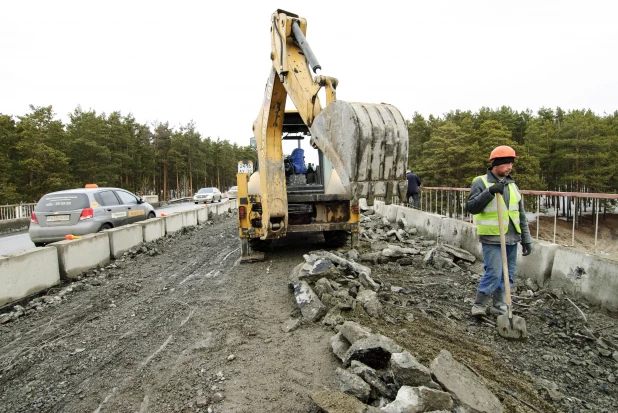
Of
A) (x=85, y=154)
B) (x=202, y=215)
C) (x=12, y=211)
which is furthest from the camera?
(x=85, y=154)

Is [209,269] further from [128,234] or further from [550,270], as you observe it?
[550,270]

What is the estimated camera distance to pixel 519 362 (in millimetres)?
3273

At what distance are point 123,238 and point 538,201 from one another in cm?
843

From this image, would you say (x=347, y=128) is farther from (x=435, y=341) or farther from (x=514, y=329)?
(x=514, y=329)

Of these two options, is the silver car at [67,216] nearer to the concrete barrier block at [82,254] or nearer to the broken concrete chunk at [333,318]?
the concrete barrier block at [82,254]

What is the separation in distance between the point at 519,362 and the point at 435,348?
2.63 ft

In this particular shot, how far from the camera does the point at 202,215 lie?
50.0ft

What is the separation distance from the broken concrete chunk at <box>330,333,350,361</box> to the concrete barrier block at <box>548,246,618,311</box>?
3.09m

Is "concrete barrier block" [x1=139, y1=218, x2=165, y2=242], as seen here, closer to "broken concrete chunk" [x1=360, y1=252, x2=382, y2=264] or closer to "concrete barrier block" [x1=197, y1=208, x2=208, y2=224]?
"concrete barrier block" [x1=197, y1=208, x2=208, y2=224]

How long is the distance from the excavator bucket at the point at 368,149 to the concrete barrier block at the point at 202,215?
39.6 feet

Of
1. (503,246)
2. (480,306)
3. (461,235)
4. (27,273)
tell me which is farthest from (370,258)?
(27,273)

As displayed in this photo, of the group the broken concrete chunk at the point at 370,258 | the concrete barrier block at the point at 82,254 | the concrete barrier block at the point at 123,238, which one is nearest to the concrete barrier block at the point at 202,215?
the concrete barrier block at the point at 123,238

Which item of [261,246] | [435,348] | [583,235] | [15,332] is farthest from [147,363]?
[583,235]

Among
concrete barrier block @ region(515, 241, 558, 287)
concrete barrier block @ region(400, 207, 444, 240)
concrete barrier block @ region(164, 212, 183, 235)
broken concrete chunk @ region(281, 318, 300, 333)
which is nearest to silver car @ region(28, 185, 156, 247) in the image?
concrete barrier block @ region(164, 212, 183, 235)
